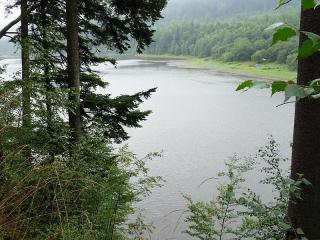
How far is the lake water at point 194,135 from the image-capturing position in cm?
1565

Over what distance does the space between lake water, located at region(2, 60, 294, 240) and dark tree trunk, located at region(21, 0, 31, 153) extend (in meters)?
3.41

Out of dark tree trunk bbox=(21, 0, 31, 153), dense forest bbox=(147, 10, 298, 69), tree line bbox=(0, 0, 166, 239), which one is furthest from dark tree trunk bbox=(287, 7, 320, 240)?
dense forest bbox=(147, 10, 298, 69)

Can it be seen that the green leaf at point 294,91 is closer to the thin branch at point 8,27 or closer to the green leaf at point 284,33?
the green leaf at point 284,33

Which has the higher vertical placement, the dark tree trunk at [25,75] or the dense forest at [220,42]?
the dense forest at [220,42]

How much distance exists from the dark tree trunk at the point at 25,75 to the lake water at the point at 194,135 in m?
3.41

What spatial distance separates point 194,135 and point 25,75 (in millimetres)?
18684

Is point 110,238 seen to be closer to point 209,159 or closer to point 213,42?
point 209,159

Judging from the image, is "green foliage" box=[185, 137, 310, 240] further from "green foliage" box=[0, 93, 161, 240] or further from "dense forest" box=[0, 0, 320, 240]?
"green foliage" box=[0, 93, 161, 240]

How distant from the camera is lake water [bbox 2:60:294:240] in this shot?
15645 millimetres

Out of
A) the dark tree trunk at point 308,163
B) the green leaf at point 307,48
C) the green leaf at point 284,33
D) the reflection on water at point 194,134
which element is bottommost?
the reflection on water at point 194,134

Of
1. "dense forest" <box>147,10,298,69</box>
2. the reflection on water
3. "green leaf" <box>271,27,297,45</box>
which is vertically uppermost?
"dense forest" <box>147,10,298,69</box>

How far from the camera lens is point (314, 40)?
750 millimetres

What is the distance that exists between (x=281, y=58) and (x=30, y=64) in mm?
46005

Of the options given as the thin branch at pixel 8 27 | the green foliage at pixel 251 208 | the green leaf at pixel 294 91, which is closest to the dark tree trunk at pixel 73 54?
the thin branch at pixel 8 27
